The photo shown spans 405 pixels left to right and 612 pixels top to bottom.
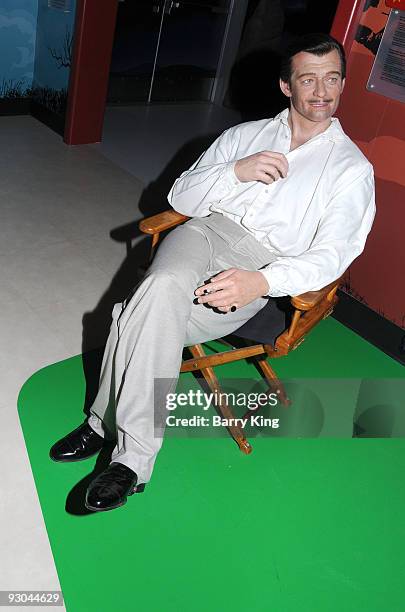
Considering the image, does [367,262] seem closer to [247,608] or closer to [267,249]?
[267,249]

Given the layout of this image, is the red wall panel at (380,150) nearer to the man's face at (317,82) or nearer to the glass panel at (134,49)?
the man's face at (317,82)

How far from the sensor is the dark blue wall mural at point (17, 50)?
16.6 feet

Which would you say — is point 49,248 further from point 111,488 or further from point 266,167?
point 111,488

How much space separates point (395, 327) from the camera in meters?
3.38

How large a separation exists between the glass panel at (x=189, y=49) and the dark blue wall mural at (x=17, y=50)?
6.03ft

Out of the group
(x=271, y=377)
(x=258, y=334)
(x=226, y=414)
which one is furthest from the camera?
(x=271, y=377)

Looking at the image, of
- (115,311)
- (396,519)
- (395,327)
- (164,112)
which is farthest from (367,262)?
(164,112)

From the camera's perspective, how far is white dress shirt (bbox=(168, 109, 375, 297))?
219 cm

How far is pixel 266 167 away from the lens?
7.38ft

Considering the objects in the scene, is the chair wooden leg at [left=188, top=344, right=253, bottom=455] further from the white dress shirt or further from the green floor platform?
the white dress shirt

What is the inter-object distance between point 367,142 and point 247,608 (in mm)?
2407

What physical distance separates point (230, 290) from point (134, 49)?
529cm

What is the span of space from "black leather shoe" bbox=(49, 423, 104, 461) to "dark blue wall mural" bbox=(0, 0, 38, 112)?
4.09 meters

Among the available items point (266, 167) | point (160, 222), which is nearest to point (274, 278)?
point (266, 167)
